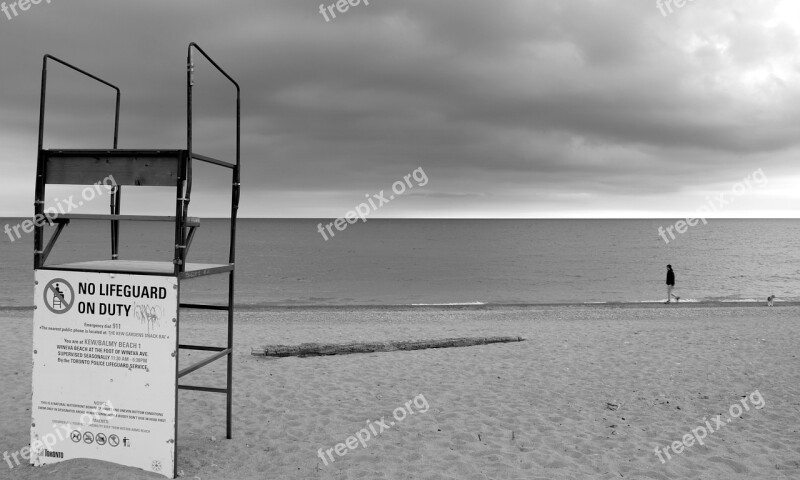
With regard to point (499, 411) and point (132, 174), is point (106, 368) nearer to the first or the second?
point (132, 174)

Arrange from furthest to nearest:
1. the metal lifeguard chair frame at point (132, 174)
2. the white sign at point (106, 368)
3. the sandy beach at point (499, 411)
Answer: the sandy beach at point (499, 411) < the white sign at point (106, 368) < the metal lifeguard chair frame at point (132, 174)

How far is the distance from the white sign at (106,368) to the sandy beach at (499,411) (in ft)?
0.85

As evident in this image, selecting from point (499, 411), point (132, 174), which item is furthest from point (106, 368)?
point (499, 411)

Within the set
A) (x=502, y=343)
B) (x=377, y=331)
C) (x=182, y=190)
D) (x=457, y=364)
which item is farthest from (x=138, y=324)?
(x=377, y=331)

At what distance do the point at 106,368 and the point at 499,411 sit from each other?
5.06 meters

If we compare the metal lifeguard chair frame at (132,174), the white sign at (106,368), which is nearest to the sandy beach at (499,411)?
the white sign at (106,368)

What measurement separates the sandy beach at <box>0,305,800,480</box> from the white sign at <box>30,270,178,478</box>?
0.26m

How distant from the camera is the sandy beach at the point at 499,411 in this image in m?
6.07

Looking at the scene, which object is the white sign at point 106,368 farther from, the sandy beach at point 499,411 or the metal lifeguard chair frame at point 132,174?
the sandy beach at point 499,411

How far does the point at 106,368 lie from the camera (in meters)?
5.36

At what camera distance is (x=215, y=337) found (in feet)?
48.5

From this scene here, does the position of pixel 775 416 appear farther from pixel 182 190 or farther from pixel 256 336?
pixel 256 336

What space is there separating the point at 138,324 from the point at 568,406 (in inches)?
234

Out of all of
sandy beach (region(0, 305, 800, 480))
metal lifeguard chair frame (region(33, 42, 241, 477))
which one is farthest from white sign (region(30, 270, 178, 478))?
sandy beach (region(0, 305, 800, 480))
